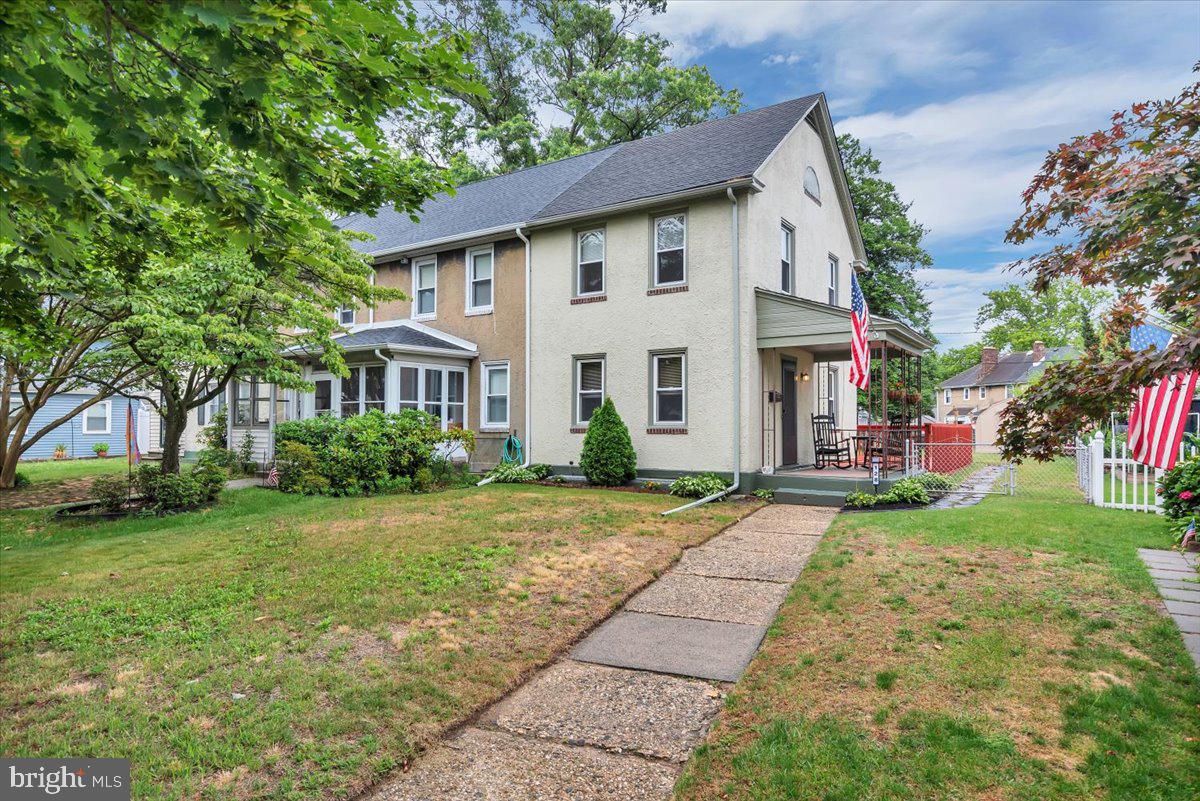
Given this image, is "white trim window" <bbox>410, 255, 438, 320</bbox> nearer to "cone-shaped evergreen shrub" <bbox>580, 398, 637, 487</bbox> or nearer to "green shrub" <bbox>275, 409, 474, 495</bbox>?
"green shrub" <bbox>275, 409, 474, 495</bbox>

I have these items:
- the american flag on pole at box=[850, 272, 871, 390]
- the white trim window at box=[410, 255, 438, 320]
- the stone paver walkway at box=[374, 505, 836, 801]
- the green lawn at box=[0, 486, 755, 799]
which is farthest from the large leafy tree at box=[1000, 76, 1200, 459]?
the white trim window at box=[410, 255, 438, 320]

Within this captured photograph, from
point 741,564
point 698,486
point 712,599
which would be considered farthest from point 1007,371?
point 712,599

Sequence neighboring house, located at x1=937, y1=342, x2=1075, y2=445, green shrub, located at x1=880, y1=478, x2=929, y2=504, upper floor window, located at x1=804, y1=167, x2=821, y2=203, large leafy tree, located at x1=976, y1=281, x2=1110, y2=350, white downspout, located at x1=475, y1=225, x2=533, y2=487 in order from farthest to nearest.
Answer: neighboring house, located at x1=937, y1=342, x2=1075, y2=445 → large leafy tree, located at x1=976, y1=281, x2=1110, y2=350 → upper floor window, located at x1=804, y1=167, x2=821, y2=203 → white downspout, located at x1=475, y1=225, x2=533, y2=487 → green shrub, located at x1=880, y1=478, x2=929, y2=504

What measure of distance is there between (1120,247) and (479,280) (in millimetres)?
13768

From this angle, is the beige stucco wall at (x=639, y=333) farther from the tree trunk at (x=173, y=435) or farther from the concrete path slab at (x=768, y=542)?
the tree trunk at (x=173, y=435)

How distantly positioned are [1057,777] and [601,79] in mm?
28123

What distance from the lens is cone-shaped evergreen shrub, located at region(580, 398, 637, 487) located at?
12.9 meters

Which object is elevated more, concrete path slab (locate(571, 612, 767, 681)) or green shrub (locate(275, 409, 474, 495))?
green shrub (locate(275, 409, 474, 495))

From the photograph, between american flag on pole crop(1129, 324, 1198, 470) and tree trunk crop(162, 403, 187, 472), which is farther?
tree trunk crop(162, 403, 187, 472)

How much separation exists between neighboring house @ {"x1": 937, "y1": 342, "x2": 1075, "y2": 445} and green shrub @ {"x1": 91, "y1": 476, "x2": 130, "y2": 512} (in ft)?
157

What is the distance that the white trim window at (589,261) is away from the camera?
14141mm

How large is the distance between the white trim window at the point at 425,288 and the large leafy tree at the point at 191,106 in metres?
12.7

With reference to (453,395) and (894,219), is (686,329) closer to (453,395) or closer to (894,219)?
(453,395)

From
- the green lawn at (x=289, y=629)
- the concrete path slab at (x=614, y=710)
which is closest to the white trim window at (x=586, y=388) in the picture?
the green lawn at (x=289, y=629)
